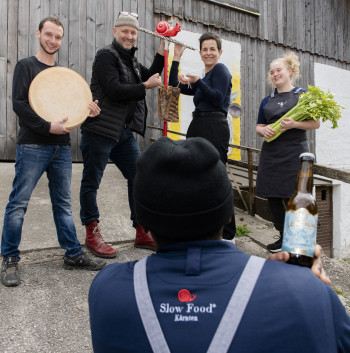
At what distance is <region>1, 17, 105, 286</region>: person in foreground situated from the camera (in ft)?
9.61

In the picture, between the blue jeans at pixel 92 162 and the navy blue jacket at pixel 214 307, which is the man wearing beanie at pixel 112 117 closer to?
the blue jeans at pixel 92 162

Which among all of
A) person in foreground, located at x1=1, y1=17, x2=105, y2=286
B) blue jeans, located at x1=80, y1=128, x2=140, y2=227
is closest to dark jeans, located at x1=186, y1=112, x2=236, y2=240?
blue jeans, located at x1=80, y1=128, x2=140, y2=227

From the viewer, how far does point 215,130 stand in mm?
3492

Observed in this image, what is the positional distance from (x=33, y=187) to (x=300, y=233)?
2328 millimetres

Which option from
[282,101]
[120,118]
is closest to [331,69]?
[282,101]

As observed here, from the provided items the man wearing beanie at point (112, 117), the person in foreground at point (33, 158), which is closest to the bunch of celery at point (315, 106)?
the man wearing beanie at point (112, 117)

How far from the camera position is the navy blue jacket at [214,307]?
0.89m

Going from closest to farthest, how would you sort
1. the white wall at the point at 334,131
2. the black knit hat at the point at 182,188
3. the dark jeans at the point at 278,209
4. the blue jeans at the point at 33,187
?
the black knit hat at the point at 182,188 → the blue jeans at the point at 33,187 → the dark jeans at the point at 278,209 → the white wall at the point at 334,131

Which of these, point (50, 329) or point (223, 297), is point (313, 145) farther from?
point (223, 297)

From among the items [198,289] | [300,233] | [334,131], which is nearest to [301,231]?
[300,233]

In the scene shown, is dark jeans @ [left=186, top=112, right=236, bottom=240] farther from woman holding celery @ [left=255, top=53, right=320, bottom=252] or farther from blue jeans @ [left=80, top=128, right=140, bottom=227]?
blue jeans @ [left=80, top=128, right=140, bottom=227]

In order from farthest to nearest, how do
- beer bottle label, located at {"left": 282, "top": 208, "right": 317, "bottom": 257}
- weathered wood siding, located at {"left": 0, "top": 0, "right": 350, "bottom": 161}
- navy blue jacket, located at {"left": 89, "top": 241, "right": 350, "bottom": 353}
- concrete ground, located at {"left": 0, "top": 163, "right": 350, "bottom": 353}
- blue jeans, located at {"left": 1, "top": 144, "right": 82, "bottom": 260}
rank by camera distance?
weathered wood siding, located at {"left": 0, "top": 0, "right": 350, "bottom": 161}
blue jeans, located at {"left": 1, "top": 144, "right": 82, "bottom": 260}
concrete ground, located at {"left": 0, "top": 163, "right": 350, "bottom": 353}
beer bottle label, located at {"left": 282, "top": 208, "right": 317, "bottom": 257}
navy blue jacket, located at {"left": 89, "top": 241, "right": 350, "bottom": 353}

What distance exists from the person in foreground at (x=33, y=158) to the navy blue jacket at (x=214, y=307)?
2.15 m

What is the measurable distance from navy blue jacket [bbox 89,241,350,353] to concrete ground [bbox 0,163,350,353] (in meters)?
1.51
